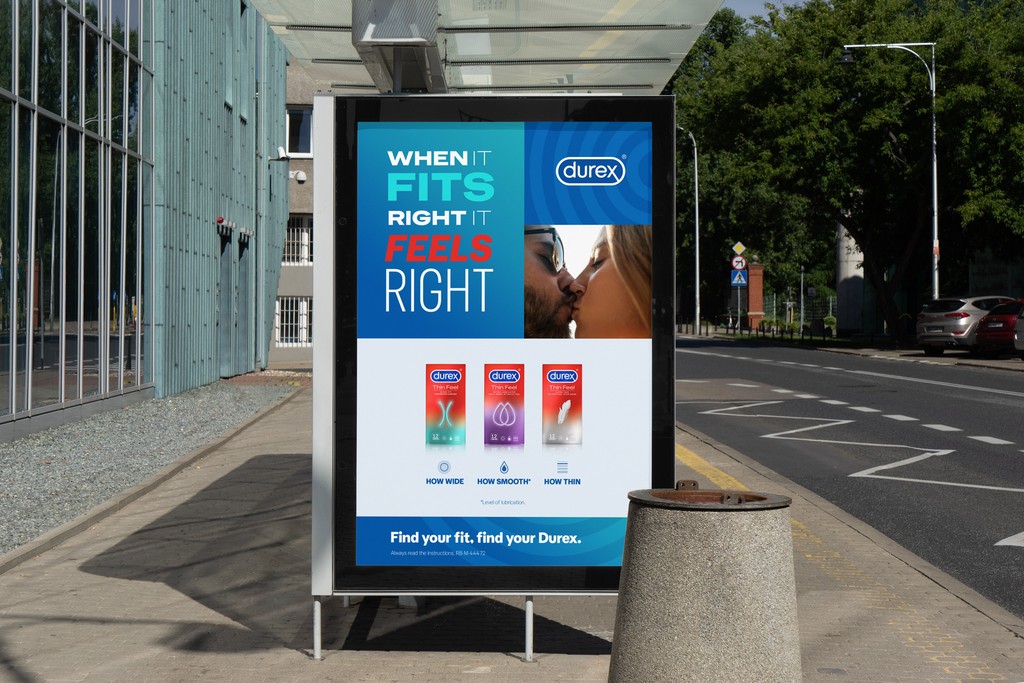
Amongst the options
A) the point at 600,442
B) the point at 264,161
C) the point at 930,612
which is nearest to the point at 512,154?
the point at 600,442

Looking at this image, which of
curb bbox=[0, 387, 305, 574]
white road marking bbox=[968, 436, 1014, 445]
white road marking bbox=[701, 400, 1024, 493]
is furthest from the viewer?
white road marking bbox=[968, 436, 1014, 445]

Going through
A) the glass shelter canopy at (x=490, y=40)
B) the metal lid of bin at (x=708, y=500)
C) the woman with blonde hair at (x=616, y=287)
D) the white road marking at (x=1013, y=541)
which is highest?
the glass shelter canopy at (x=490, y=40)

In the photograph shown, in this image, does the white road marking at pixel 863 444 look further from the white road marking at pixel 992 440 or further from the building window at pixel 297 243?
the building window at pixel 297 243

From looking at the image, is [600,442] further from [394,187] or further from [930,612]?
[930,612]

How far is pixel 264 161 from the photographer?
104ft

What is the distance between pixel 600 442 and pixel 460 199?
3.90ft

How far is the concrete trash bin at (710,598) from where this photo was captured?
4.11 metres

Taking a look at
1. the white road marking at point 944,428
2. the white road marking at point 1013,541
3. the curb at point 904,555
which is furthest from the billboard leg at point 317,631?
the white road marking at point 944,428

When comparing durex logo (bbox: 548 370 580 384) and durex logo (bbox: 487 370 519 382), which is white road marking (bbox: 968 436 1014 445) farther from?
durex logo (bbox: 487 370 519 382)

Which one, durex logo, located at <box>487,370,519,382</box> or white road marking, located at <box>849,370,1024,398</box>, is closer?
durex logo, located at <box>487,370,519,382</box>

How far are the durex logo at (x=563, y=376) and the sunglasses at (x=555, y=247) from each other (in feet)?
1.41

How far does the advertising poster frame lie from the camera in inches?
216

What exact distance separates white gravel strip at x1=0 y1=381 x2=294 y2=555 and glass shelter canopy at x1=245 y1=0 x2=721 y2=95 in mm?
3667

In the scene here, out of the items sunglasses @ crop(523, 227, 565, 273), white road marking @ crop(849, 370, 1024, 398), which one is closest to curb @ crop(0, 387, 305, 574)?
sunglasses @ crop(523, 227, 565, 273)
